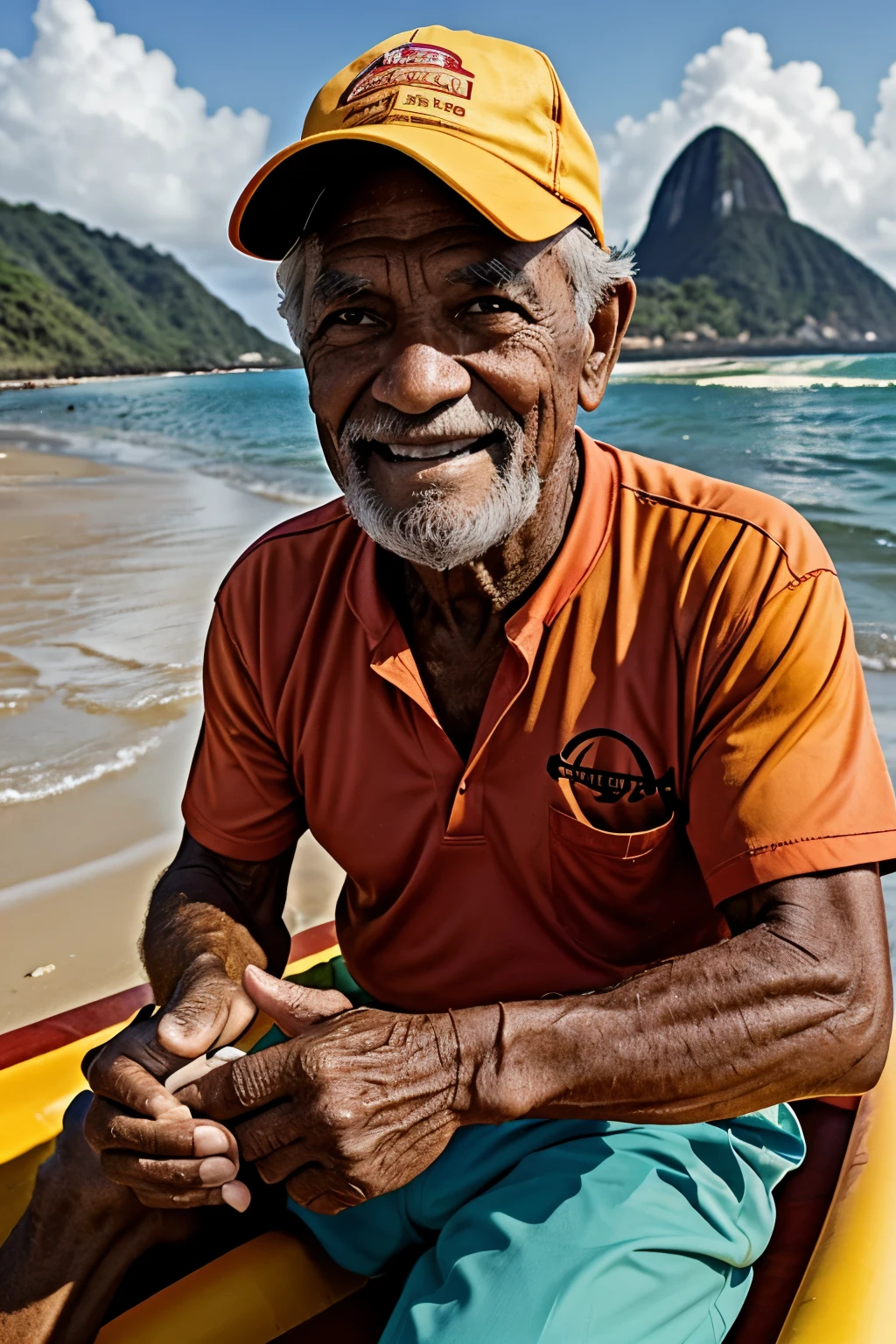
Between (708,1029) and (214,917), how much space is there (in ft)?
2.88

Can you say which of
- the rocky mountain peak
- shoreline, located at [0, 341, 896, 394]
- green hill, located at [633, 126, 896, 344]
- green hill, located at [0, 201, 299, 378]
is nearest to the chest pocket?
shoreline, located at [0, 341, 896, 394]

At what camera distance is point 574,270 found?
166cm

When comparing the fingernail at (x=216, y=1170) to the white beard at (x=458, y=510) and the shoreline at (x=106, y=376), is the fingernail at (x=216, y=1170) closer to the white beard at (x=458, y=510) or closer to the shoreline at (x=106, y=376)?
the white beard at (x=458, y=510)

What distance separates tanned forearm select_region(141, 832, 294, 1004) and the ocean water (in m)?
2.90

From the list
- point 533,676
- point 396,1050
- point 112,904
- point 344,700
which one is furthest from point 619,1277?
point 112,904

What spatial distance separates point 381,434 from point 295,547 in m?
0.38

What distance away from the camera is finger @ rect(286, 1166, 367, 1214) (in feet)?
4.26

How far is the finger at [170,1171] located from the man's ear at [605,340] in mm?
1307

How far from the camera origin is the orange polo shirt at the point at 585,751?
139cm

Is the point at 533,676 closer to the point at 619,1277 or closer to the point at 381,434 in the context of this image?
the point at 381,434

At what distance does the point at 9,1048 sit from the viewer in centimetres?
234

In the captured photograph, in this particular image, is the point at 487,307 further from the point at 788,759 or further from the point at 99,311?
the point at 99,311

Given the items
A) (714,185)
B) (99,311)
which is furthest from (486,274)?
(714,185)

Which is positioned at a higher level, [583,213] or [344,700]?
[583,213]
